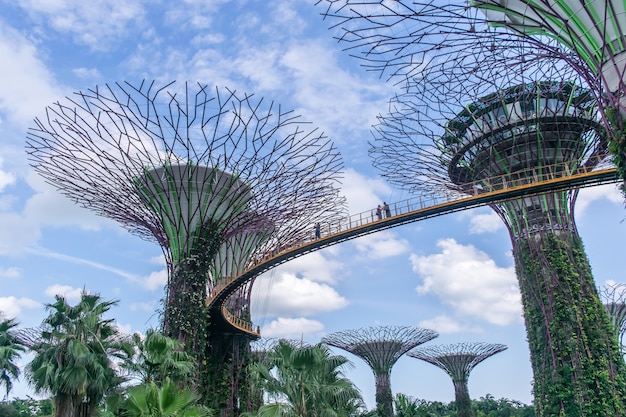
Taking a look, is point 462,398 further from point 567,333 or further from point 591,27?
point 591,27

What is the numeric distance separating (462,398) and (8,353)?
40.3 m

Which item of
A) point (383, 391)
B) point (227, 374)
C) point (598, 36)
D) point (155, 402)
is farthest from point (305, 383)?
point (383, 391)

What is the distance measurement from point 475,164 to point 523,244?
5.55 m

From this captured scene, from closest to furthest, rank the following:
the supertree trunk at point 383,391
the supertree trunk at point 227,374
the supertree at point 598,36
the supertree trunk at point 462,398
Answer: the supertree at point 598,36, the supertree trunk at point 227,374, the supertree trunk at point 383,391, the supertree trunk at point 462,398

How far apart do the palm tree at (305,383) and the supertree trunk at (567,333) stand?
15.0 meters

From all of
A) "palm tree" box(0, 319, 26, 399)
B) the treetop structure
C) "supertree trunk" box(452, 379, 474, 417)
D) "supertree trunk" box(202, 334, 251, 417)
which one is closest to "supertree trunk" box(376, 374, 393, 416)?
"supertree trunk" box(452, 379, 474, 417)

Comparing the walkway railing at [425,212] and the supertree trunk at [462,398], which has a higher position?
the walkway railing at [425,212]

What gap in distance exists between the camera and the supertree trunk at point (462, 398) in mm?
48750

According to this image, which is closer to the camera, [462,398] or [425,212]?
[425,212]

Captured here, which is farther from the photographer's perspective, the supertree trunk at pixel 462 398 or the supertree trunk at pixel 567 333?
the supertree trunk at pixel 462 398

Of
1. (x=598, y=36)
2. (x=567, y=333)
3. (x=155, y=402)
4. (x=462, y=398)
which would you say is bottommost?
(x=462, y=398)

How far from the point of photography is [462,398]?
48.8 metres

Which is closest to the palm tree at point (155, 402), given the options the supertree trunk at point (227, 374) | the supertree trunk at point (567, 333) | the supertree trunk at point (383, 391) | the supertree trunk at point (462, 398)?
the supertree trunk at point (227, 374)

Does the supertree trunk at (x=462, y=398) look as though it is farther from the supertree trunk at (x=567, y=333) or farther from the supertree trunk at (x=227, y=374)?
the supertree trunk at (x=227, y=374)
